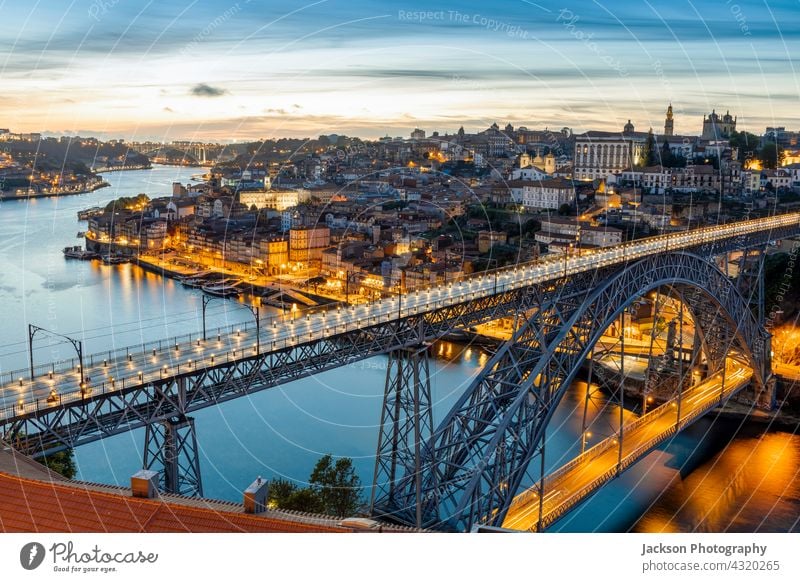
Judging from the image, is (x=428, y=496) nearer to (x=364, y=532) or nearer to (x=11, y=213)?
(x=364, y=532)

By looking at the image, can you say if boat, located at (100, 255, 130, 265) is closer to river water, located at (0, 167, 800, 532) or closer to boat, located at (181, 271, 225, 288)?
boat, located at (181, 271, 225, 288)

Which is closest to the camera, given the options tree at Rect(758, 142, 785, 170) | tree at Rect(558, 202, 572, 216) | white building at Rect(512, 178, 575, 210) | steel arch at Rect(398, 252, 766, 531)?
steel arch at Rect(398, 252, 766, 531)

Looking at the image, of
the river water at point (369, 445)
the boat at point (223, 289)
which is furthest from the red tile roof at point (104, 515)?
the boat at point (223, 289)

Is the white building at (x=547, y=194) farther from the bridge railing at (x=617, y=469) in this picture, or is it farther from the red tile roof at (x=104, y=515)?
the red tile roof at (x=104, y=515)

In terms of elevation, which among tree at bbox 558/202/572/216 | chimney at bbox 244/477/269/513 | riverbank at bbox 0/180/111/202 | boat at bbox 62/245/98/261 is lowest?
boat at bbox 62/245/98/261

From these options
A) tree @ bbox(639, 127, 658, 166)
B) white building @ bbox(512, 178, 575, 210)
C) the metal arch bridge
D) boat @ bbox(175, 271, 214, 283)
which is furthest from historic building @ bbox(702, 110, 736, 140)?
the metal arch bridge

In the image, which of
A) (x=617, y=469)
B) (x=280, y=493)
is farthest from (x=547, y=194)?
(x=280, y=493)

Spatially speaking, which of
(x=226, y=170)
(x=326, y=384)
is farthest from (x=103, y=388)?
(x=226, y=170)

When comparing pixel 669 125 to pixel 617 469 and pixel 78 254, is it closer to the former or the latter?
pixel 78 254
